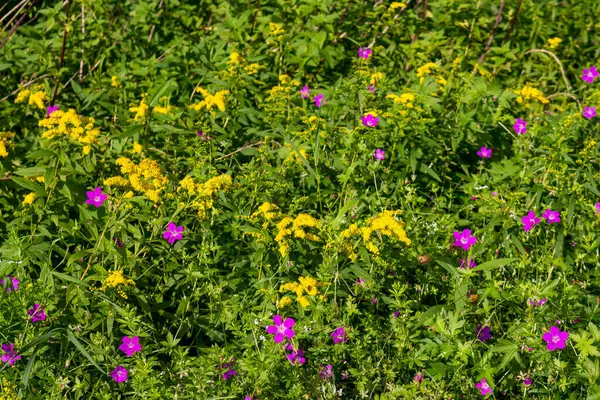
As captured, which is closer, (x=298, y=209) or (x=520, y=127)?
(x=298, y=209)

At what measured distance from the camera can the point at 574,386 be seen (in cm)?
331

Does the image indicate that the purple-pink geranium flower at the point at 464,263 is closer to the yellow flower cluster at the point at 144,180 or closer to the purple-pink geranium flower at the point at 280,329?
the purple-pink geranium flower at the point at 280,329

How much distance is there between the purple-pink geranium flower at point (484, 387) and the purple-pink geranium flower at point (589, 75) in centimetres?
263

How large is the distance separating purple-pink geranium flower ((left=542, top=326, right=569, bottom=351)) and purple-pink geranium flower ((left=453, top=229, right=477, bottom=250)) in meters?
0.72

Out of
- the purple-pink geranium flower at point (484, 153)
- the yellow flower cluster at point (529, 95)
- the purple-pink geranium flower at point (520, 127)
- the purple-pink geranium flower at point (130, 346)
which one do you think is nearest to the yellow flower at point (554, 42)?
the yellow flower cluster at point (529, 95)

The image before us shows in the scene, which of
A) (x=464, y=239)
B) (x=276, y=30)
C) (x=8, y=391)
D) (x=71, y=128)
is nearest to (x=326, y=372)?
(x=464, y=239)

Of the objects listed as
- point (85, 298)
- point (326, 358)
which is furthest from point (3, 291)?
point (326, 358)

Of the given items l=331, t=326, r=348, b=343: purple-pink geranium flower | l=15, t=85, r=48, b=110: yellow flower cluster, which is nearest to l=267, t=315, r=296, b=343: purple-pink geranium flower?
l=331, t=326, r=348, b=343: purple-pink geranium flower

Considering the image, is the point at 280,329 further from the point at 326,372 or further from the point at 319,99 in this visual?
the point at 319,99

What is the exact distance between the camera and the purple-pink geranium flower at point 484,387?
317 cm

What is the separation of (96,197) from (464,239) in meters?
1.68

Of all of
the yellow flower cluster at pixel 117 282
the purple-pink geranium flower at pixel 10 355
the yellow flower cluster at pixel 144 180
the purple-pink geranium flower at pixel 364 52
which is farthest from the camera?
the purple-pink geranium flower at pixel 364 52

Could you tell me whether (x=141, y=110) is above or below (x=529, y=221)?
above

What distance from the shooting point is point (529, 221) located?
12.8ft
